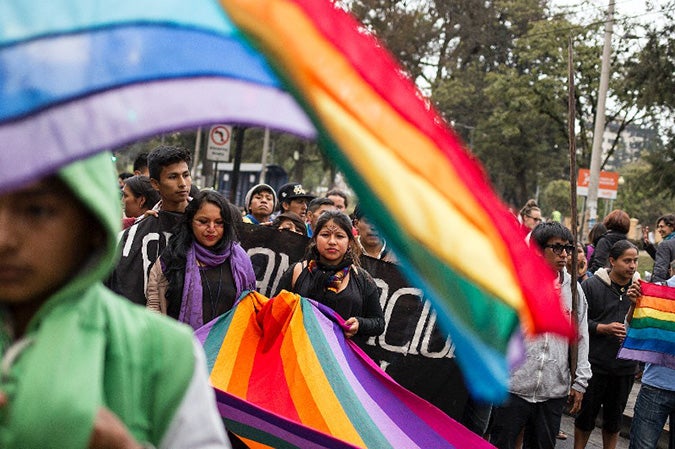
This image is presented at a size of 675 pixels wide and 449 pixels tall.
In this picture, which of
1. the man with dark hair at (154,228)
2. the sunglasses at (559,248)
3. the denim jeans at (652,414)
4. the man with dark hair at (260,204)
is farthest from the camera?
the man with dark hair at (260,204)

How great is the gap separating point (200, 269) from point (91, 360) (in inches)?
124

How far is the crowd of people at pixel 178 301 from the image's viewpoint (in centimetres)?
130

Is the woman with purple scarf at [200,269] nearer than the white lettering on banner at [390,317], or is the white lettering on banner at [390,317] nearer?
the woman with purple scarf at [200,269]

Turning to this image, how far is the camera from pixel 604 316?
679 centimetres

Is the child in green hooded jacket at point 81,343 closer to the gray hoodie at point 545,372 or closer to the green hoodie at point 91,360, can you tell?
the green hoodie at point 91,360

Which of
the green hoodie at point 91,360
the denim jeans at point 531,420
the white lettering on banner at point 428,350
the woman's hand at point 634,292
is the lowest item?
the denim jeans at point 531,420

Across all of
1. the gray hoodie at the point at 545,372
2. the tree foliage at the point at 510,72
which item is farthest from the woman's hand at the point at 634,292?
the tree foliage at the point at 510,72

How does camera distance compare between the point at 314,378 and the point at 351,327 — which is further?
the point at 351,327

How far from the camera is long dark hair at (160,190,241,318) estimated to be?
4434mm

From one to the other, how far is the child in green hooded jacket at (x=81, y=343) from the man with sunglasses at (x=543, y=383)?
4298mm

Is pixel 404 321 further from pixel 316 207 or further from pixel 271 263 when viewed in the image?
pixel 316 207

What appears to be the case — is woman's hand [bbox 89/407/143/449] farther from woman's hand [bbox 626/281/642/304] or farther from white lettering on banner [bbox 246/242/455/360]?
woman's hand [bbox 626/281/642/304]

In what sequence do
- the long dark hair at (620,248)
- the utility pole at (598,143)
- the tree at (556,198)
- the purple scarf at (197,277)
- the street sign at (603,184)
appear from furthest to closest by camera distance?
1. the tree at (556,198)
2. the street sign at (603,184)
3. the utility pole at (598,143)
4. the long dark hair at (620,248)
5. the purple scarf at (197,277)

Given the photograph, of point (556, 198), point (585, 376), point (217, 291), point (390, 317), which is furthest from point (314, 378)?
point (556, 198)
